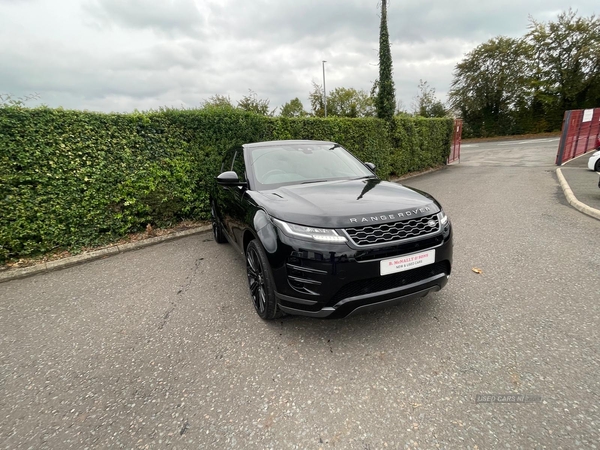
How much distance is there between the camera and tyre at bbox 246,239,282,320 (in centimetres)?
235

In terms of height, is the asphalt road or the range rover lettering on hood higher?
the range rover lettering on hood

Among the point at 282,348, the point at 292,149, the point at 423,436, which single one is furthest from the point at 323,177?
the point at 423,436

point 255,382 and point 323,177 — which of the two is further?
point 323,177

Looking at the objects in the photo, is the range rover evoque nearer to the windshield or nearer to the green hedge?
the windshield

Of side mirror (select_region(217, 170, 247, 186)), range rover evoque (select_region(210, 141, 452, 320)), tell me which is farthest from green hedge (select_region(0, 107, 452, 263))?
range rover evoque (select_region(210, 141, 452, 320))

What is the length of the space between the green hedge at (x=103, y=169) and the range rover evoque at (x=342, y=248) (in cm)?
330

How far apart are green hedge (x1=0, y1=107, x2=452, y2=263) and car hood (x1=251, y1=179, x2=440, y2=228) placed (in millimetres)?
3299

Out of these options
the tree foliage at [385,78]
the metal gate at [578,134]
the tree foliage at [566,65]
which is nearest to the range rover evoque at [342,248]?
the tree foliage at [385,78]

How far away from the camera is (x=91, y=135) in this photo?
454 centimetres

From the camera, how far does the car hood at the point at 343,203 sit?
2105 mm

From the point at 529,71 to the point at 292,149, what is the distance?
4425cm

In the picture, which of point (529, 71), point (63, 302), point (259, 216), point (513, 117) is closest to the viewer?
point (259, 216)

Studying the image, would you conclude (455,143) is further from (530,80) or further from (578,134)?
(530,80)

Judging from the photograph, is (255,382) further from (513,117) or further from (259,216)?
(513,117)
